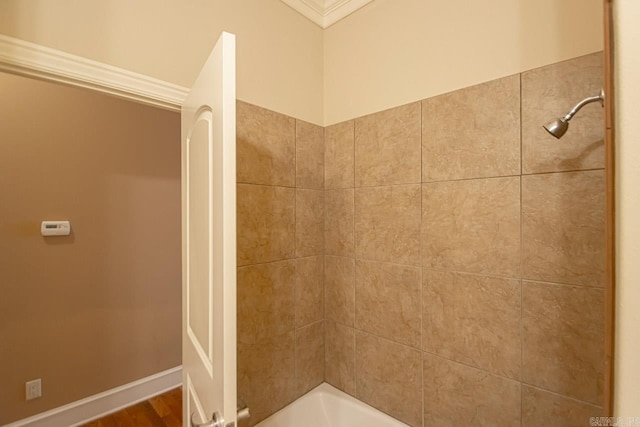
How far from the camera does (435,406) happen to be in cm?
116

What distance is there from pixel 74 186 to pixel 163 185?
21.5 inches

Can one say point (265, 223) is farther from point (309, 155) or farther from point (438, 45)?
point (438, 45)

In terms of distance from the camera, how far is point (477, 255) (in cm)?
105

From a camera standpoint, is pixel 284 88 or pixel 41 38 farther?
pixel 284 88

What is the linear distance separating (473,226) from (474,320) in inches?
14.3

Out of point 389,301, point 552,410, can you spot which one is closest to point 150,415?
point 389,301

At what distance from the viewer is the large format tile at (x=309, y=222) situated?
4.70ft

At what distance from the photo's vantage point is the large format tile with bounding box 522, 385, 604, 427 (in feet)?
2.81

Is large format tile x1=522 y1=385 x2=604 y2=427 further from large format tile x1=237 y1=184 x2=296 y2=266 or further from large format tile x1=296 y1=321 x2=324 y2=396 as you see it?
large format tile x1=237 y1=184 x2=296 y2=266

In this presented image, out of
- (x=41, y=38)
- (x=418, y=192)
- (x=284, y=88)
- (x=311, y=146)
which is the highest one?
(x=284, y=88)

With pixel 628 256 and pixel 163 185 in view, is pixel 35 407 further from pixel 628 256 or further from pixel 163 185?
pixel 628 256

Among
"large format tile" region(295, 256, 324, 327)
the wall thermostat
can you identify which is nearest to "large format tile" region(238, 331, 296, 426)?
"large format tile" region(295, 256, 324, 327)

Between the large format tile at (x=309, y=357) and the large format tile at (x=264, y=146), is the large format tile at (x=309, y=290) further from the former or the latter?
the large format tile at (x=264, y=146)

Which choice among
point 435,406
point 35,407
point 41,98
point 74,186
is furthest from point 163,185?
A: point 435,406
